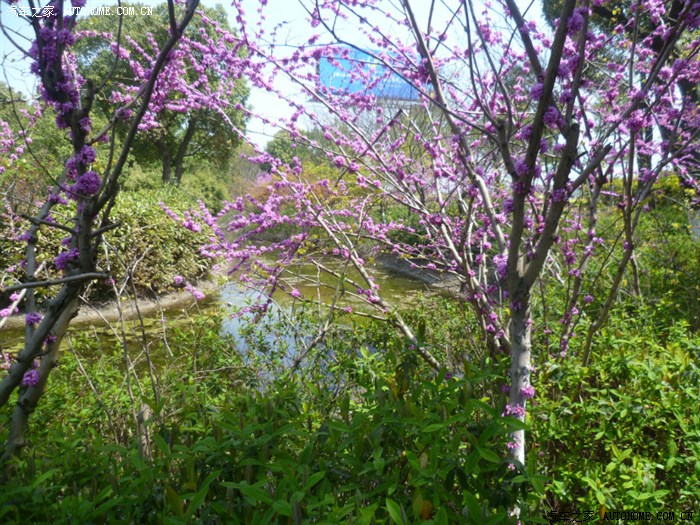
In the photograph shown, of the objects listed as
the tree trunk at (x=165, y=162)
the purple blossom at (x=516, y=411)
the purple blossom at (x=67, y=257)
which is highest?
the tree trunk at (x=165, y=162)

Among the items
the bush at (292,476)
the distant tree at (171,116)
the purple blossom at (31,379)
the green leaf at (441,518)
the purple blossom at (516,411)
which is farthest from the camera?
the distant tree at (171,116)

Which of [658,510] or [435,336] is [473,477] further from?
[435,336]

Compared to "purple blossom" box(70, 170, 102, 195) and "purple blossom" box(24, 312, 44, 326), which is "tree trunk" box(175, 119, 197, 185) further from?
"purple blossom" box(70, 170, 102, 195)

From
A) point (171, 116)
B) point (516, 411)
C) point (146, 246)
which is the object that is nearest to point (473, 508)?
point (516, 411)

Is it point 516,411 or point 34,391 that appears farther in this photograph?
point 516,411

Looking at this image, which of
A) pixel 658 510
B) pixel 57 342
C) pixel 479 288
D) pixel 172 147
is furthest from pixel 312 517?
pixel 172 147

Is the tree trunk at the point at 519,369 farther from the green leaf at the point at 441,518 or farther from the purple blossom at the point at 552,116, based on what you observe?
the green leaf at the point at 441,518

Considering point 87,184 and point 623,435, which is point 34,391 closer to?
point 87,184

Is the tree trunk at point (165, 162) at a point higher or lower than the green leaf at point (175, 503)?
higher

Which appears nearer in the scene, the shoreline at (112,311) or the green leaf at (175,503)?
the green leaf at (175,503)

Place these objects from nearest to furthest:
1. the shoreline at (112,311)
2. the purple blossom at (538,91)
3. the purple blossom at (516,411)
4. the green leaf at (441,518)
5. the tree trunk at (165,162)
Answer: the green leaf at (441,518) → the purple blossom at (538,91) → the purple blossom at (516,411) → the shoreline at (112,311) → the tree trunk at (165,162)

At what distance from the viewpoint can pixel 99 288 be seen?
797 cm

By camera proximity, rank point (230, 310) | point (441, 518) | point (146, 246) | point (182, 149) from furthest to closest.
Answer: point (182, 149), point (146, 246), point (230, 310), point (441, 518)

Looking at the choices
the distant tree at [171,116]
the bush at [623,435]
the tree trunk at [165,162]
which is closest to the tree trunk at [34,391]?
the bush at [623,435]
